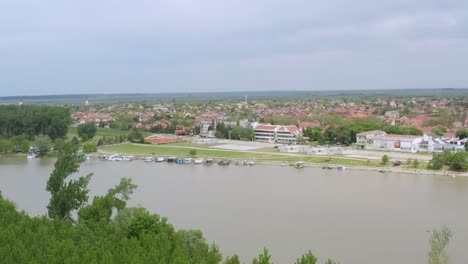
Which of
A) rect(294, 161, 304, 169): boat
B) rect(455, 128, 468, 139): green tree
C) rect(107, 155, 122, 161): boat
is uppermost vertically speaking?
rect(455, 128, 468, 139): green tree

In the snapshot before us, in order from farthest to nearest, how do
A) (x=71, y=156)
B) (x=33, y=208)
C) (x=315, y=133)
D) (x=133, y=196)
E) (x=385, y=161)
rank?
(x=315, y=133), (x=385, y=161), (x=133, y=196), (x=33, y=208), (x=71, y=156)

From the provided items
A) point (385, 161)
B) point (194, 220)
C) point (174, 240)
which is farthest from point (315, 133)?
point (174, 240)

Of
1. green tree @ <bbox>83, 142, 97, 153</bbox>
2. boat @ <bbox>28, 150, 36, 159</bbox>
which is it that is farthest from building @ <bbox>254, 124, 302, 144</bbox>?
boat @ <bbox>28, 150, 36, 159</bbox>

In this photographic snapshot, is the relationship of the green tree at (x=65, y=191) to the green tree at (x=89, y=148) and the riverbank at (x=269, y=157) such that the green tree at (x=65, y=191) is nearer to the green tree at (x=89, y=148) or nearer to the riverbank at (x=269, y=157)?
the riverbank at (x=269, y=157)

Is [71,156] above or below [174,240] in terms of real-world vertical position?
above

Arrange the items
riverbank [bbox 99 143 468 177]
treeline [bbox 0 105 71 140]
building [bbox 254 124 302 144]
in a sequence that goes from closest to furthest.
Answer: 1. riverbank [bbox 99 143 468 177]
2. building [bbox 254 124 302 144]
3. treeline [bbox 0 105 71 140]

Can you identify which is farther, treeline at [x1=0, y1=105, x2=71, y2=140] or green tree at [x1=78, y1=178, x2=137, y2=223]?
treeline at [x1=0, y1=105, x2=71, y2=140]

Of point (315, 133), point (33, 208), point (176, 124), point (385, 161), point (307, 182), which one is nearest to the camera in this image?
point (33, 208)

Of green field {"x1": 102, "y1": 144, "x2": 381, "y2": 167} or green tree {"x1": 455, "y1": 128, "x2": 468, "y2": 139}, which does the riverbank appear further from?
green tree {"x1": 455, "y1": 128, "x2": 468, "y2": 139}

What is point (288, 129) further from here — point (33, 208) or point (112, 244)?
point (112, 244)
